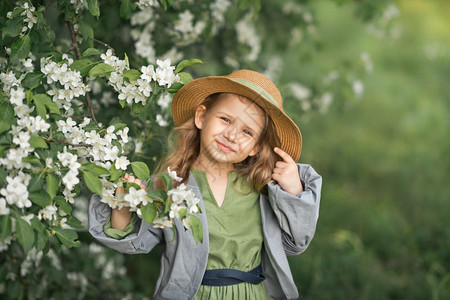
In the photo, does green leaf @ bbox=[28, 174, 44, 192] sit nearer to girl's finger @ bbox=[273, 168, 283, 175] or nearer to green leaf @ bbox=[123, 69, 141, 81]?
green leaf @ bbox=[123, 69, 141, 81]

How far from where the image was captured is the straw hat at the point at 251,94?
1811 millimetres

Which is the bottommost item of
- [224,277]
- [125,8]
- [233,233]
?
[224,277]

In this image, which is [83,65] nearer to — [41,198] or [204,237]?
[41,198]

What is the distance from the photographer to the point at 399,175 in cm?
518

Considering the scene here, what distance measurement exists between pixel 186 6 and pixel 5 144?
135cm

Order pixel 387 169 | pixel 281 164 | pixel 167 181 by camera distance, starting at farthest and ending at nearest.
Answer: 1. pixel 387 169
2. pixel 281 164
3. pixel 167 181

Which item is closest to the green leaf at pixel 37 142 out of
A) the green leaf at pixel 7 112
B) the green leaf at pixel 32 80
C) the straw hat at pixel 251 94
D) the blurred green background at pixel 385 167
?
the green leaf at pixel 7 112

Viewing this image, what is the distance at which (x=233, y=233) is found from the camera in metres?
1.92

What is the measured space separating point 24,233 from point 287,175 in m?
0.86

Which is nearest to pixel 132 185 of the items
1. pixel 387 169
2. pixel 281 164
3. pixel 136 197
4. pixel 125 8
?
pixel 136 197

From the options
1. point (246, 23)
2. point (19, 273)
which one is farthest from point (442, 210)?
point (19, 273)

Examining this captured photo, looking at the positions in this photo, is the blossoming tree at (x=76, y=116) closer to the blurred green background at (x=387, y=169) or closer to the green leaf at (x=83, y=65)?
the green leaf at (x=83, y=65)

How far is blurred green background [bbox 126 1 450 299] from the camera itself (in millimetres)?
3639

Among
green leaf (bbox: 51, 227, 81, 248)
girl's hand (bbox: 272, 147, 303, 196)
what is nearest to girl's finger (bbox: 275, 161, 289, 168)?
girl's hand (bbox: 272, 147, 303, 196)
